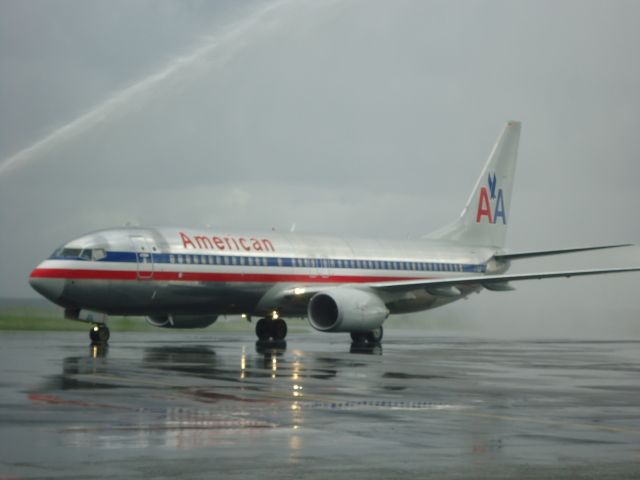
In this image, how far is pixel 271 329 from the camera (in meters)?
45.0

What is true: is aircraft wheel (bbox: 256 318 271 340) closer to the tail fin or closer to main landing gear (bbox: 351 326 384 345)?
main landing gear (bbox: 351 326 384 345)

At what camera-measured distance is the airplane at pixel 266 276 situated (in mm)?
38094

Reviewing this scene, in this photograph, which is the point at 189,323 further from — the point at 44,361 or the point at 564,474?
the point at 564,474

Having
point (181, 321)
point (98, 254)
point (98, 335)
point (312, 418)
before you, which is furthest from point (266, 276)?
point (312, 418)

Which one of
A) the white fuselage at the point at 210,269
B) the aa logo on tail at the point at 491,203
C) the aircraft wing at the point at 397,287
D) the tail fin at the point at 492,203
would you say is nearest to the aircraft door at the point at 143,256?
the white fuselage at the point at 210,269

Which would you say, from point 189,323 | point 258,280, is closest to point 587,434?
point 258,280

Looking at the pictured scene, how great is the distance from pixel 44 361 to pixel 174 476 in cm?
1697

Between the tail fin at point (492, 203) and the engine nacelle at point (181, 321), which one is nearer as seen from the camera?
the engine nacelle at point (181, 321)

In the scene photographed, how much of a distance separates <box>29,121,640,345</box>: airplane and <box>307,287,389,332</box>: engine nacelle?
1.8 inches

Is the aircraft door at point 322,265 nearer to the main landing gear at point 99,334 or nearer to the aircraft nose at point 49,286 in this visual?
the main landing gear at point 99,334

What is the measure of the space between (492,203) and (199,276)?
2037cm

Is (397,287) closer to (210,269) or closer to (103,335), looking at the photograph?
(210,269)

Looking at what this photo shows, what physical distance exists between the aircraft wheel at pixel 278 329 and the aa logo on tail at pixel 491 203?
14143mm

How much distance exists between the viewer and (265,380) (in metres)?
23.4
